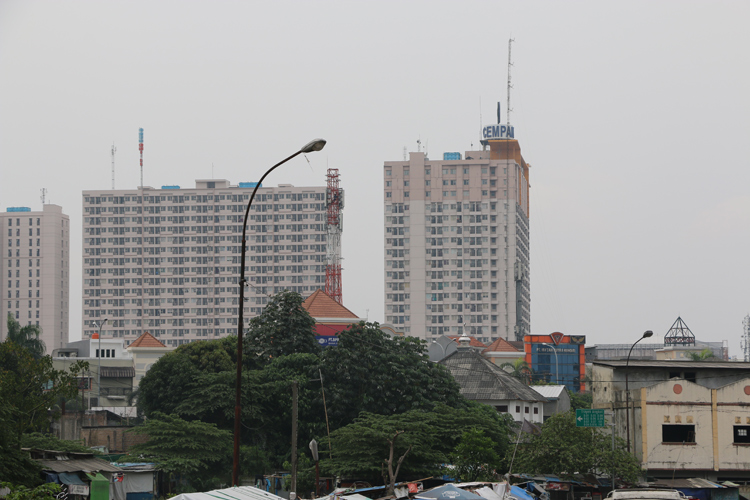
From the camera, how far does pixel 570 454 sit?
44.2m

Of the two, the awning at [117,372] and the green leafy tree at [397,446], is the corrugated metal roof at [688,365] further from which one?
the awning at [117,372]

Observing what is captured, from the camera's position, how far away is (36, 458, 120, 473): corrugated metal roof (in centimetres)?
3166

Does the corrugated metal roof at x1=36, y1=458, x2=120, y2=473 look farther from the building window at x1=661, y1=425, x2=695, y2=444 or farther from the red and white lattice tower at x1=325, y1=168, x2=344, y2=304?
the red and white lattice tower at x1=325, y1=168, x2=344, y2=304

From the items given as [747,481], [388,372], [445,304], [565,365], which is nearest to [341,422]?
[388,372]

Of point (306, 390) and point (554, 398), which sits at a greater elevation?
point (306, 390)

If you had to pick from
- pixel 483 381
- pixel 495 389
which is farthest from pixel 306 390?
pixel 483 381

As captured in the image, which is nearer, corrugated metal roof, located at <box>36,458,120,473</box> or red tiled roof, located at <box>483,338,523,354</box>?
corrugated metal roof, located at <box>36,458,120,473</box>

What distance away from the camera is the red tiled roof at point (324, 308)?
97438 millimetres

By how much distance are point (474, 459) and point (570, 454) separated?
4652 millimetres

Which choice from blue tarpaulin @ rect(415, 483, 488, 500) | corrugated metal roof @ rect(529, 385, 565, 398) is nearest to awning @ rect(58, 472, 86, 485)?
blue tarpaulin @ rect(415, 483, 488, 500)

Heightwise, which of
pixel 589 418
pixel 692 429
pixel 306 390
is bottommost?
pixel 692 429

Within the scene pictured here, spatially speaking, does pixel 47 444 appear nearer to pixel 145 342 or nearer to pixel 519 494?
pixel 519 494

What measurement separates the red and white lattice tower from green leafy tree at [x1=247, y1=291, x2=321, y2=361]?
7109cm

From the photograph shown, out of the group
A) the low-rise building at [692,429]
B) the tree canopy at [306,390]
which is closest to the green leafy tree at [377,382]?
the tree canopy at [306,390]
